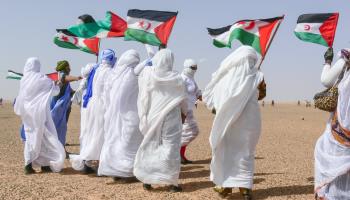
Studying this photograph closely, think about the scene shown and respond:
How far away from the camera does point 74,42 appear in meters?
10.9

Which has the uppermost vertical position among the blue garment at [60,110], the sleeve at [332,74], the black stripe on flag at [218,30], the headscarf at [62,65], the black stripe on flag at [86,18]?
the black stripe on flag at [86,18]

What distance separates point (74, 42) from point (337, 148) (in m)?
7.03

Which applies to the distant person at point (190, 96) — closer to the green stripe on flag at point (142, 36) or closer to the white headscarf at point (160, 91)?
the green stripe on flag at point (142, 36)

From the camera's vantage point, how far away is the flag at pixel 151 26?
9125mm

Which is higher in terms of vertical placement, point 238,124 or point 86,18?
point 86,18

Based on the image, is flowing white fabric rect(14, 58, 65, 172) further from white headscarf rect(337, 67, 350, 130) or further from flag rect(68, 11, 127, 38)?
white headscarf rect(337, 67, 350, 130)

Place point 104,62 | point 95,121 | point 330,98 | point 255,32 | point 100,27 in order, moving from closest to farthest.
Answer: point 330,98
point 255,32
point 95,121
point 104,62
point 100,27

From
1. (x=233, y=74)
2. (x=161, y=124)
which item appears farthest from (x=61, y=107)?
(x=233, y=74)

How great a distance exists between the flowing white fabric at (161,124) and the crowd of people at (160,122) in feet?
0.05

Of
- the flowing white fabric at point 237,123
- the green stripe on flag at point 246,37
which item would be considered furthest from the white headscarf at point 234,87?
the green stripe on flag at point 246,37

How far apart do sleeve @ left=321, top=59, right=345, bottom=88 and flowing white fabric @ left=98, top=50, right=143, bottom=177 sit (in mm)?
3135

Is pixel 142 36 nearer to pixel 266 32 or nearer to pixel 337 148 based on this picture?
pixel 266 32

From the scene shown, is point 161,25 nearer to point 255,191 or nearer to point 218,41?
point 218,41

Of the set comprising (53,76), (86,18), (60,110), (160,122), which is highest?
(86,18)
